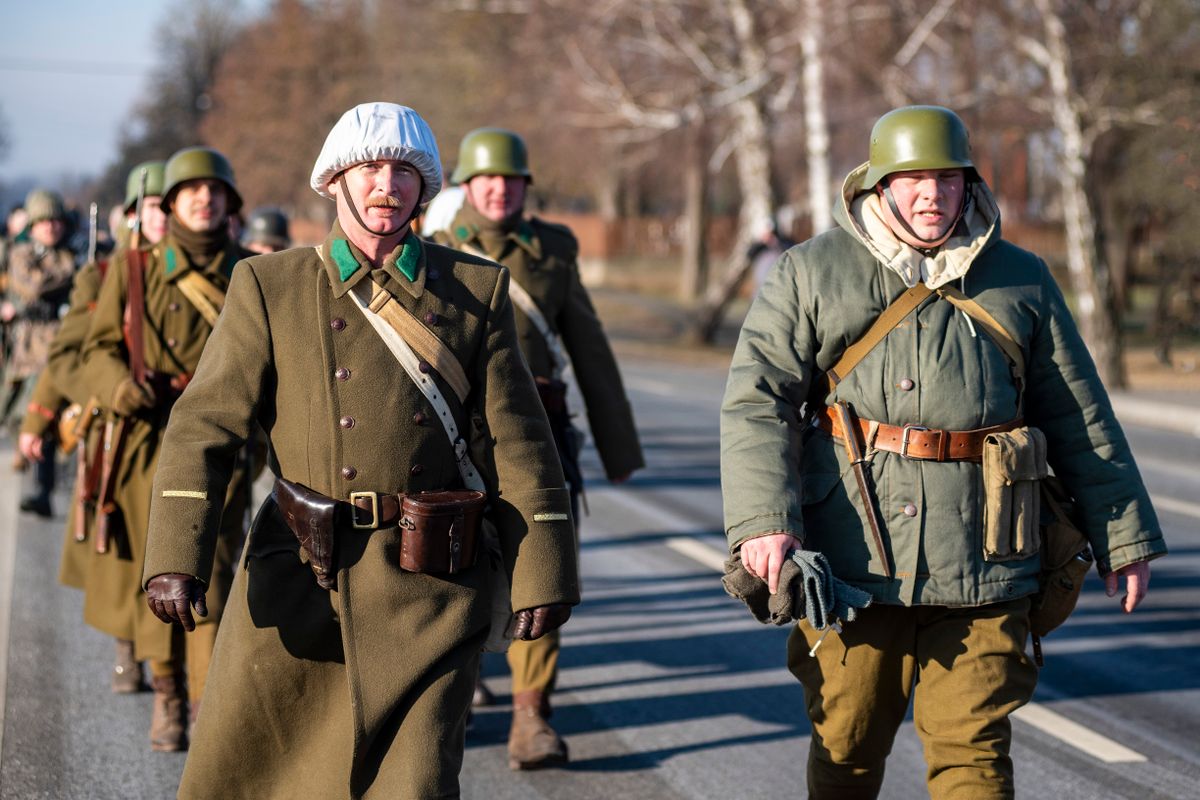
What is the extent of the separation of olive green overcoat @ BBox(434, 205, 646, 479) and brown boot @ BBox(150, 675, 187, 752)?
1791mm

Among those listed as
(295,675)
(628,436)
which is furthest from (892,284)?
(628,436)

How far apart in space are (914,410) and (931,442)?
0.30 ft

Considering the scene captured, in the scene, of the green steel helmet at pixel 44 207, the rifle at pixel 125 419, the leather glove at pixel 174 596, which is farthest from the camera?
the green steel helmet at pixel 44 207

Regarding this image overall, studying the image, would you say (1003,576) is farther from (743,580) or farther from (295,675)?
(295,675)

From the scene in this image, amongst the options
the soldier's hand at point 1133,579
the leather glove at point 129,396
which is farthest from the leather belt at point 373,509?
the leather glove at point 129,396

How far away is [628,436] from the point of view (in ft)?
23.0

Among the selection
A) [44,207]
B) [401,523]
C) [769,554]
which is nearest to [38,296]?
[44,207]

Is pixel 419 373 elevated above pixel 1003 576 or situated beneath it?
elevated above

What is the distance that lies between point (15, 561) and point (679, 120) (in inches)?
769

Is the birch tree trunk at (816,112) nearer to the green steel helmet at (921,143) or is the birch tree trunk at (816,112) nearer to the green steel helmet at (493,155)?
the green steel helmet at (493,155)

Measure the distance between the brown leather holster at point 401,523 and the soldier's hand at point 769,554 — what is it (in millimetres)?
703

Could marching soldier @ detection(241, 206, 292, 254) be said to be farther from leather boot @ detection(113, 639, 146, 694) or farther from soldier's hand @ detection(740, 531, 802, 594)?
soldier's hand @ detection(740, 531, 802, 594)

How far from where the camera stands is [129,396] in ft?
21.4

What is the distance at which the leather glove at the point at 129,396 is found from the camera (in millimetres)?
6508
